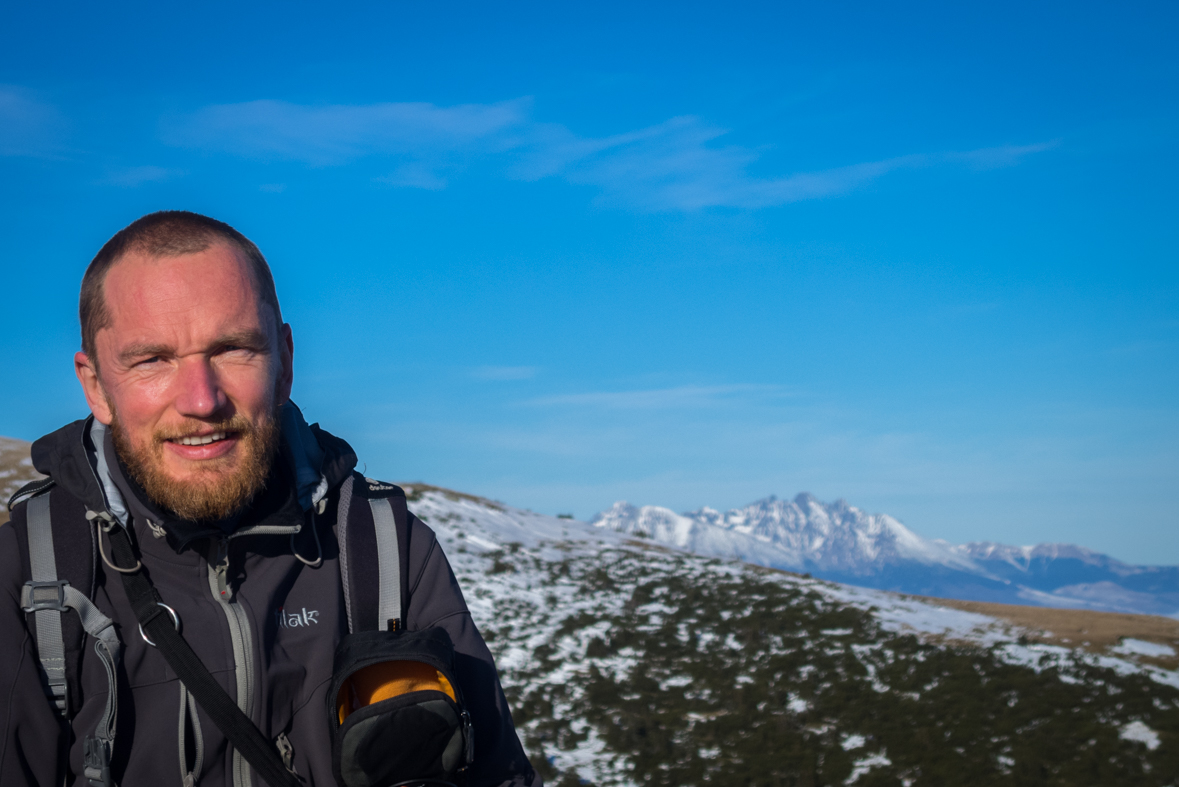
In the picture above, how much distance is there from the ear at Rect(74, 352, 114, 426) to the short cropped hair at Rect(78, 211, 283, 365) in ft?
0.13

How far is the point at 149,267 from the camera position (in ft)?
7.44

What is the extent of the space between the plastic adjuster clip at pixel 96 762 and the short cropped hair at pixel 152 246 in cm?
101

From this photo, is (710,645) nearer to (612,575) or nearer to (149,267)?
(612,575)

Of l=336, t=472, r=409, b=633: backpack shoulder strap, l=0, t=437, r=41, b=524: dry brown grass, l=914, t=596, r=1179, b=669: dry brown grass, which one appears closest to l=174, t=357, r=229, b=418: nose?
l=336, t=472, r=409, b=633: backpack shoulder strap

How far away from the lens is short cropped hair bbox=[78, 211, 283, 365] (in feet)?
7.55

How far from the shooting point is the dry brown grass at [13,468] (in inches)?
762

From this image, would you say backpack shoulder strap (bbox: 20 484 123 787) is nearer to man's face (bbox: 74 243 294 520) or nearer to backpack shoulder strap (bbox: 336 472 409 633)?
man's face (bbox: 74 243 294 520)

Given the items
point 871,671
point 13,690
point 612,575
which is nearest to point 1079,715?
point 871,671

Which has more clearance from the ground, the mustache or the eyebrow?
the eyebrow

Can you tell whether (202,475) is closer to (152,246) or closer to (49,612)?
(49,612)

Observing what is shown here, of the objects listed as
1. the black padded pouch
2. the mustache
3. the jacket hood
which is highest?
the mustache

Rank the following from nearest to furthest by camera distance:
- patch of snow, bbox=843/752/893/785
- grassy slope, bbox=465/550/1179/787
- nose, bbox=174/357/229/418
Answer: nose, bbox=174/357/229/418
patch of snow, bbox=843/752/893/785
grassy slope, bbox=465/550/1179/787

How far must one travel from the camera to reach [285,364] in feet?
8.49

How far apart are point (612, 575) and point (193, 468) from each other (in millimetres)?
20387
